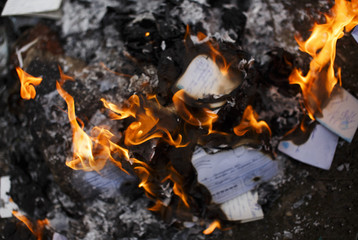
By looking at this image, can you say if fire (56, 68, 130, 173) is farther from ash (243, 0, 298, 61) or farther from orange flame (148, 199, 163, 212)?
ash (243, 0, 298, 61)

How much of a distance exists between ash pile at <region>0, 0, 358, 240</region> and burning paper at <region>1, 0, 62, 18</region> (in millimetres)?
45

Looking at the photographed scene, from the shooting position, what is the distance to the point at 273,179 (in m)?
2.32

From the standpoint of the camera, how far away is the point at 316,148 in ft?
7.58

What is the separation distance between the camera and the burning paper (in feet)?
8.38

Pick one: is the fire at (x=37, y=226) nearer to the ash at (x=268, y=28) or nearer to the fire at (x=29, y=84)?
the fire at (x=29, y=84)

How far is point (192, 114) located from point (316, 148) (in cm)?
105

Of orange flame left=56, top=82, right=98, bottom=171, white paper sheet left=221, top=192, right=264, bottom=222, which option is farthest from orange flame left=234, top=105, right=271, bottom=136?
orange flame left=56, top=82, right=98, bottom=171

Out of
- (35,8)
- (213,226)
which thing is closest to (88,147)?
(213,226)

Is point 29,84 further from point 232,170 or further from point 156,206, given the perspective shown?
point 232,170

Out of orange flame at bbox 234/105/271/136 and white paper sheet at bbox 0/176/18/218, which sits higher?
orange flame at bbox 234/105/271/136

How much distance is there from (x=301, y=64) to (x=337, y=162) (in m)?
0.83

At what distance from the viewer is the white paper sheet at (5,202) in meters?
2.55

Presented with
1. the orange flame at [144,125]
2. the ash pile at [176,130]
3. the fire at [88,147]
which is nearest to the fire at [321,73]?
the ash pile at [176,130]

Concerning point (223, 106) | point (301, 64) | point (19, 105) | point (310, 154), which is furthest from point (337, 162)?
point (19, 105)
